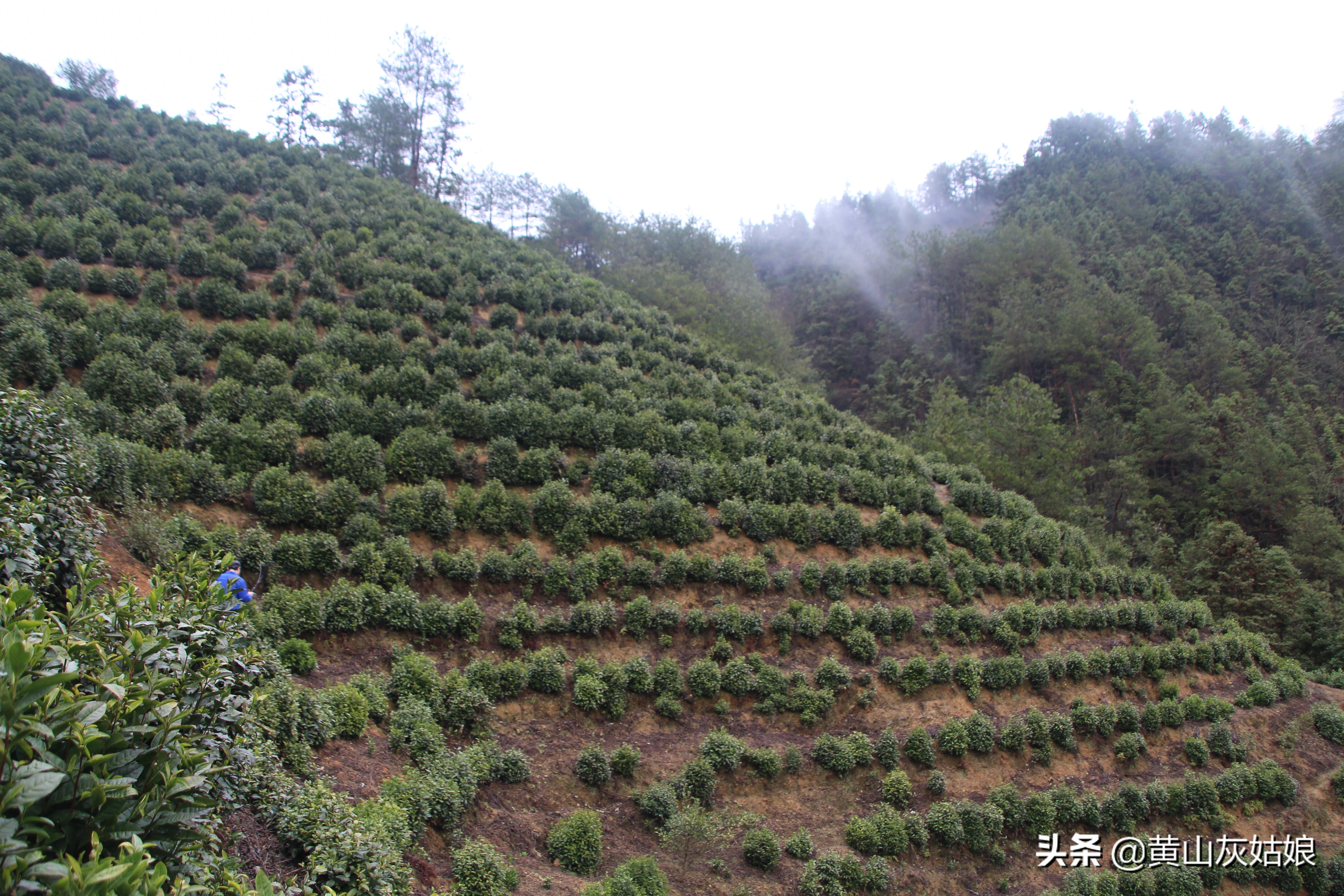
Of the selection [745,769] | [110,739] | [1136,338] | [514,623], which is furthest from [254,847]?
[1136,338]

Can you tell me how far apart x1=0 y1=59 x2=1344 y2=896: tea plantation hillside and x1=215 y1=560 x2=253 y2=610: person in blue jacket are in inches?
7.8

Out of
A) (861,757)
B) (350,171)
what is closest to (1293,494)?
(861,757)

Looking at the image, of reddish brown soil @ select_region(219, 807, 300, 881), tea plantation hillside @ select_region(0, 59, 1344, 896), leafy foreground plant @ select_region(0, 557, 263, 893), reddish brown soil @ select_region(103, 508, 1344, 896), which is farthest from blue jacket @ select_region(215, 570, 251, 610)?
reddish brown soil @ select_region(103, 508, 1344, 896)

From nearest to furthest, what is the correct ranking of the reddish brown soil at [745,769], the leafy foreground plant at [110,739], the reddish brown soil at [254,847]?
the leafy foreground plant at [110,739]
the reddish brown soil at [254,847]
the reddish brown soil at [745,769]

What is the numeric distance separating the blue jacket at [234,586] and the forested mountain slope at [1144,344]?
87.5 feet

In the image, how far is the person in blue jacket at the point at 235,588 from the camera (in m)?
4.63

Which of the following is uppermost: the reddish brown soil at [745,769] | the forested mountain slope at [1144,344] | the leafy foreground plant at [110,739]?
the forested mountain slope at [1144,344]

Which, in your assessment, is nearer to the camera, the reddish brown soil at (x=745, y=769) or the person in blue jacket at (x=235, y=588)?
the person in blue jacket at (x=235, y=588)

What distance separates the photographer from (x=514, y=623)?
35.4ft

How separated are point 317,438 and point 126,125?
2265 centimetres

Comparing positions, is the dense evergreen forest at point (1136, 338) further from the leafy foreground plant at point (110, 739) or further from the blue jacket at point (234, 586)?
the leafy foreground plant at point (110, 739)

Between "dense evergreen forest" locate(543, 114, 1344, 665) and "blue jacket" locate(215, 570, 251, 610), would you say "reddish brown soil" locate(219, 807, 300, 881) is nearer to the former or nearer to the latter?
"blue jacket" locate(215, 570, 251, 610)

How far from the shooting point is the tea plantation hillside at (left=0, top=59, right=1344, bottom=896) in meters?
4.61

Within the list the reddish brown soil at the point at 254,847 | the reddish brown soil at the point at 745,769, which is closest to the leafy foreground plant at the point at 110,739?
the reddish brown soil at the point at 254,847
